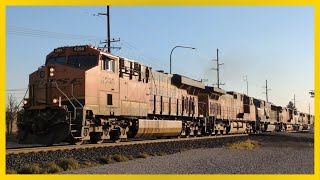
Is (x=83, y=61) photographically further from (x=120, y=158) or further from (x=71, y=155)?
(x=120, y=158)

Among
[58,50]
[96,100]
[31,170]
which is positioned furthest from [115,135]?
[31,170]

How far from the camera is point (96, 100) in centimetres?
1666

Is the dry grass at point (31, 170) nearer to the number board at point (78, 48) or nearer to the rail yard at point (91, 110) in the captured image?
the rail yard at point (91, 110)

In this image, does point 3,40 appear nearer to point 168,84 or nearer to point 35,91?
point 35,91

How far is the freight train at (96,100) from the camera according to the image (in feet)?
51.2

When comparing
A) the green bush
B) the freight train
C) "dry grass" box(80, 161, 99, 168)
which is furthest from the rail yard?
the green bush

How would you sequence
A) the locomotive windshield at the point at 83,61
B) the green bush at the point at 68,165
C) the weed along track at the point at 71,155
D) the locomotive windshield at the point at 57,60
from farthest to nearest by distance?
the locomotive windshield at the point at 57,60, the locomotive windshield at the point at 83,61, the weed along track at the point at 71,155, the green bush at the point at 68,165

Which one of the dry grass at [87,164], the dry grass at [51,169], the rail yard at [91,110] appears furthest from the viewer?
the rail yard at [91,110]

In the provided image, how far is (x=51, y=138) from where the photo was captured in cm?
1540

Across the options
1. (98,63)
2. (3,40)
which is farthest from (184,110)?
(3,40)

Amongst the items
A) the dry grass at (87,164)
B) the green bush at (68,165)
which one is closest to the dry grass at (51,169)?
the green bush at (68,165)

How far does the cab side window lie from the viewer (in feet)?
56.3

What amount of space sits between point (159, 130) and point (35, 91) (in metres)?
7.51

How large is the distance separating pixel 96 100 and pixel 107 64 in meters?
1.72
